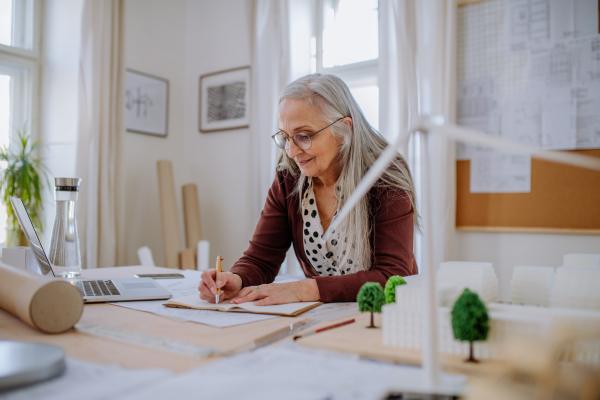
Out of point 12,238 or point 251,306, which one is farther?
point 12,238

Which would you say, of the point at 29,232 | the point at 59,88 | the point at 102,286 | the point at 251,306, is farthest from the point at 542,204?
the point at 59,88

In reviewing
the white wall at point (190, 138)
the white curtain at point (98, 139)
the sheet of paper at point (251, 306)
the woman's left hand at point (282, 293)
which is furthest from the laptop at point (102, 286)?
the white wall at point (190, 138)

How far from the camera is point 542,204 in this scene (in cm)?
226

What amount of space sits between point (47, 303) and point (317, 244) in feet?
3.11

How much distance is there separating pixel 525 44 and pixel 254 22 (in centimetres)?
178

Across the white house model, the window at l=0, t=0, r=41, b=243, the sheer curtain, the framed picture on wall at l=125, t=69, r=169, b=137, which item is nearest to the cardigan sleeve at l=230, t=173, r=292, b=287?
the white house model

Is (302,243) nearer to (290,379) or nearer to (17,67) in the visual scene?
(290,379)

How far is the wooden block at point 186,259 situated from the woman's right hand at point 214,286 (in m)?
2.00

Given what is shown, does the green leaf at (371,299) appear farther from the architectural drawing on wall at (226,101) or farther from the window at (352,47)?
the architectural drawing on wall at (226,101)

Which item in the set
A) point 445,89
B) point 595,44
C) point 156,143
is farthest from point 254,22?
point 595,44

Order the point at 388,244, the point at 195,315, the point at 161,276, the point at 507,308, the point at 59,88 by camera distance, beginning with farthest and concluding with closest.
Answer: the point at 59,88 < the point at 161,276 < the point at 388,244 < the point at 195,315 < the point at 507,308

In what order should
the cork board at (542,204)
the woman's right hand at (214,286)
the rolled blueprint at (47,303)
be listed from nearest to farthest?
the rolled blueprint at (47,303)
the woman's right hand at (214,286)
the cork board at (542,204)

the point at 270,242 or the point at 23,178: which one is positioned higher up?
the point at 23,178

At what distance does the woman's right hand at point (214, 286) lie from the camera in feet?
3.69
